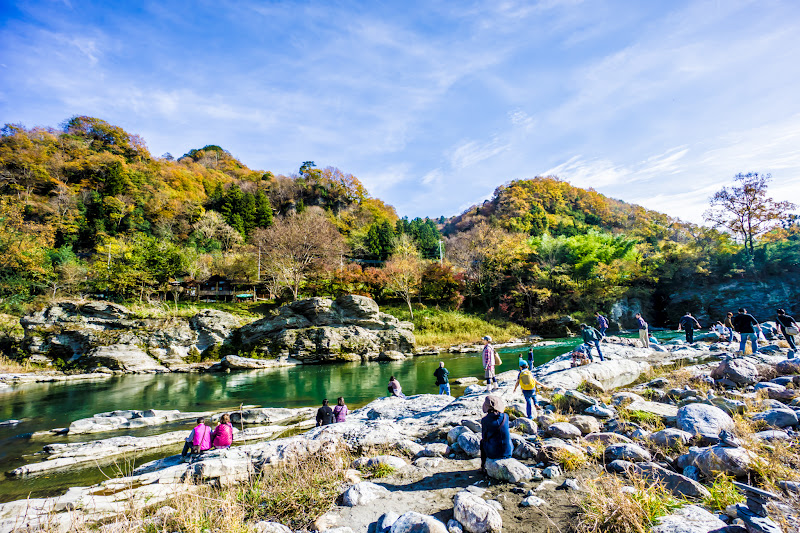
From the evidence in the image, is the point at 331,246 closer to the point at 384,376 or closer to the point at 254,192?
the point at 384,376

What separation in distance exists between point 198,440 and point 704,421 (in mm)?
9652

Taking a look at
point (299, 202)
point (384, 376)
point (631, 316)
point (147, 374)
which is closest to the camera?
point (384, 376)

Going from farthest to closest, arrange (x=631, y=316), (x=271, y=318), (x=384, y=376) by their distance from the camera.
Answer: (x=631, y=316)
(x=271, y=318)
(x=384, y=376)

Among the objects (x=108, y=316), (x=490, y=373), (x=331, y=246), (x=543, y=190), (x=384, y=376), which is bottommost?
(x=384, y=376)

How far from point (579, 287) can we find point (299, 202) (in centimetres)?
4811

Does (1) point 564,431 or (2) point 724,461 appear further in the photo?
(1) point 564,431

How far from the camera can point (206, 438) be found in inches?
286

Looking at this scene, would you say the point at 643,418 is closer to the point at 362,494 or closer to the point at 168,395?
the point at 362,494

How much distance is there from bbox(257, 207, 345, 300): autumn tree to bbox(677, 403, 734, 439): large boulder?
3106 cm

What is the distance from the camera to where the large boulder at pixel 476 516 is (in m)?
3.34

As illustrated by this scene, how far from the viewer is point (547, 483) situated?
14.1ft

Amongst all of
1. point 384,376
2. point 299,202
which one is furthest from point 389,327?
point 299,202

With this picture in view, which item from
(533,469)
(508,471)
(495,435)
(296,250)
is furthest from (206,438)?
(296,250)

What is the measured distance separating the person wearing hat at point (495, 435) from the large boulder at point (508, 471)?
0.16m
